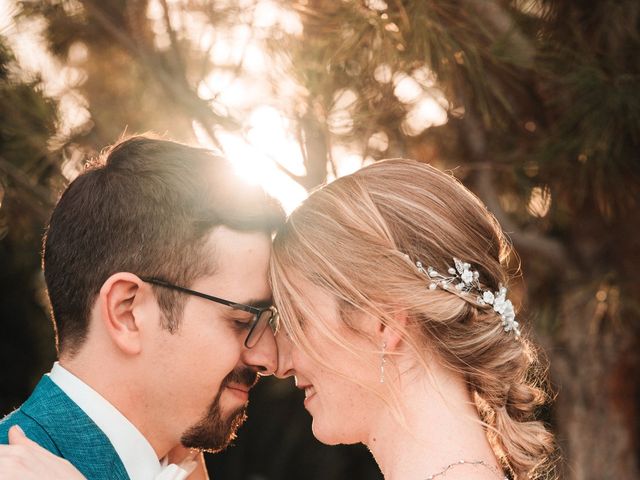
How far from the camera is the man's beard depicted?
252 centimetres

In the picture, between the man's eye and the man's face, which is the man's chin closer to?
the man's face

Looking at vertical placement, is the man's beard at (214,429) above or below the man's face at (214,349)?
below

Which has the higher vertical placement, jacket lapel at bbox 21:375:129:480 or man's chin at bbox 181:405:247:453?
jacket lapel at bbox 21:375:129:480

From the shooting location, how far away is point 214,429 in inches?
100

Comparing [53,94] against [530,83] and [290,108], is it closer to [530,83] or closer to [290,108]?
[290,108]

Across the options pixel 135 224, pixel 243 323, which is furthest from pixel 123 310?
pixel 243 323

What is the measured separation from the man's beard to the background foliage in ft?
2.47

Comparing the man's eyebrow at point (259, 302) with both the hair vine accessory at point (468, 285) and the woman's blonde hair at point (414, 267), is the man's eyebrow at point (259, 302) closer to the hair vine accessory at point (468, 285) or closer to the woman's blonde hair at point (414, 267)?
the woman's blonde hair at point (414, 267)

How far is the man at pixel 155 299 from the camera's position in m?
2.34

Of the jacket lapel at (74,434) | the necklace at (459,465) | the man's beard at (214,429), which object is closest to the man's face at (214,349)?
the man's beard at (214,429)

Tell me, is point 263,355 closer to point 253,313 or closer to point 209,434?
point 253,313

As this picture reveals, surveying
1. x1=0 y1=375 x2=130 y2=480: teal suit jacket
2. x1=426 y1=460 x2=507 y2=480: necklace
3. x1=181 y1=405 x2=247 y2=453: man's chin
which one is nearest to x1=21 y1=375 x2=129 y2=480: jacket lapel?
x1=0 y1=375 x2=130 y2=480: teal suit jacket

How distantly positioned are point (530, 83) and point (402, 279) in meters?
1.48

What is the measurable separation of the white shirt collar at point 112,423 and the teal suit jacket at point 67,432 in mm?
38
